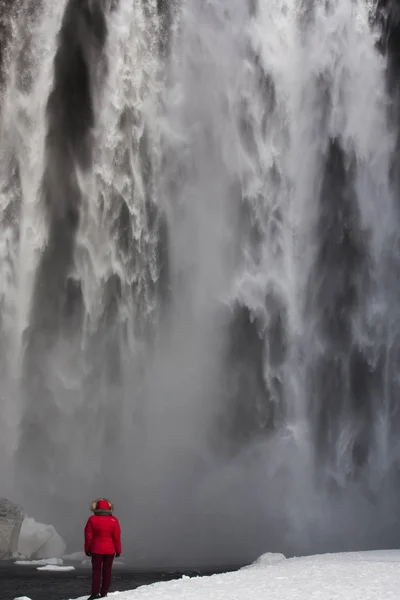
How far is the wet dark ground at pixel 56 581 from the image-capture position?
2058cm

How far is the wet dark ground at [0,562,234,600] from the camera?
20584 millimetres

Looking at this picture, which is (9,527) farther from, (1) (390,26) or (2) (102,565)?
(1) (390,26)

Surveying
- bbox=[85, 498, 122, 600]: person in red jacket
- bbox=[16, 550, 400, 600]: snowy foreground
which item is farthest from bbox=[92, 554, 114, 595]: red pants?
bbox=[16, 550, 400, 600]: snowy foreground

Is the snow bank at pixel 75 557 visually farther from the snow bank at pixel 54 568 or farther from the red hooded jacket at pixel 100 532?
the red hooded jacket at pixel 100 532

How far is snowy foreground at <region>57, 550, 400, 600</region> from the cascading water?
16.9m

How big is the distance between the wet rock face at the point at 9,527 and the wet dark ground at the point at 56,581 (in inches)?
53.5

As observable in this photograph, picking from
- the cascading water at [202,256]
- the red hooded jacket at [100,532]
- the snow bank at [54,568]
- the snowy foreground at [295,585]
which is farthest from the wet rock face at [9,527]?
the red hooded jacket at [100,532]

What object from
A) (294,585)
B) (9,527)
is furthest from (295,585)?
(9,527)

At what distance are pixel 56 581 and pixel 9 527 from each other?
5683 mm

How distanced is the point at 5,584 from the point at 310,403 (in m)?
18.5

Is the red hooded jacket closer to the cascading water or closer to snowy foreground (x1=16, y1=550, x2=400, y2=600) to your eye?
snowy foreground (x1=16, y1=550, x2=400, y2=600)

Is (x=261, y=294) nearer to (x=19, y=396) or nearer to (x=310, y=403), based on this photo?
(x=310, y=403)

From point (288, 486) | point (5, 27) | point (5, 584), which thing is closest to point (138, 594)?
point (5, 584)

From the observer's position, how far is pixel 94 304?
38594 millimetres
